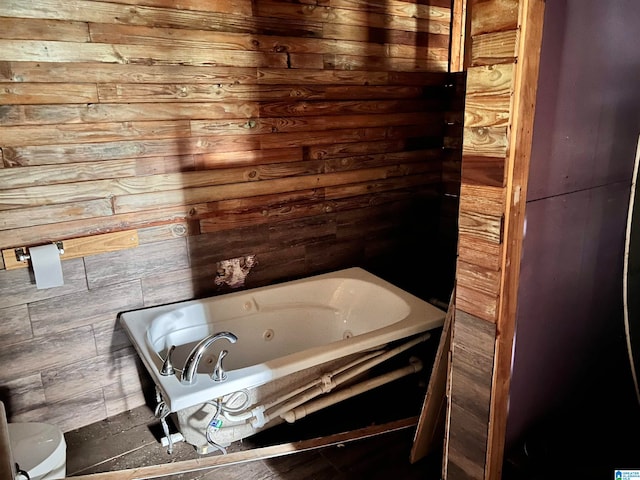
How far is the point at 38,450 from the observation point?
6.76ft

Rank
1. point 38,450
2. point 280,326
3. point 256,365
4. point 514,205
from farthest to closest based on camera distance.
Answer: point 280,326 → point 256,365 → point 38,450 → point 514,205

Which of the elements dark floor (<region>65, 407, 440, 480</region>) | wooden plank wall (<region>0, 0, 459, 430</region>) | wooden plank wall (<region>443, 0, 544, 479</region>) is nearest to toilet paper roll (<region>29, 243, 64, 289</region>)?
wooden plank wall (<region>0, 0, 459, 430</region>)

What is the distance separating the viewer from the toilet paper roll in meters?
2.29

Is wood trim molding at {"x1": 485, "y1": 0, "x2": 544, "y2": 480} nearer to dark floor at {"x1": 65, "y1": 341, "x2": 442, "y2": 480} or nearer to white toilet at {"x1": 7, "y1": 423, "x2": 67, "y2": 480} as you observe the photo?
dark floor at {"x1": 65, "y1": 341, "x2": 442, "y2": 480}

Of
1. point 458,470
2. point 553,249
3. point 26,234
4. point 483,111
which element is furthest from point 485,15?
point 26,234

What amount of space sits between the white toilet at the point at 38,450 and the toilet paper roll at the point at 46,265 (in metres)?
0.63

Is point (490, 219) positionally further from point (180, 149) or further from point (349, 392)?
point (180, 149)

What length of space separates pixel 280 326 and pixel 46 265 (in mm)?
1316

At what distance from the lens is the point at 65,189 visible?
2359 millimetres

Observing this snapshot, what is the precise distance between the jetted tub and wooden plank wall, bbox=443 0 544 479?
2.50 ft

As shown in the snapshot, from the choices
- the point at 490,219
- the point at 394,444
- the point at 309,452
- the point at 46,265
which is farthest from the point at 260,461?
the point at 490,219

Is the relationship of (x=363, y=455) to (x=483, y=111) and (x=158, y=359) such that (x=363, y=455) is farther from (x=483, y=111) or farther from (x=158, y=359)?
(x=483, y=111)

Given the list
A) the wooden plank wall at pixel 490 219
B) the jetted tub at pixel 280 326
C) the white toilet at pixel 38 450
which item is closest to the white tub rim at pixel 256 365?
the jetted tub at pixel 280 326

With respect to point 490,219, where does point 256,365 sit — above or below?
below
